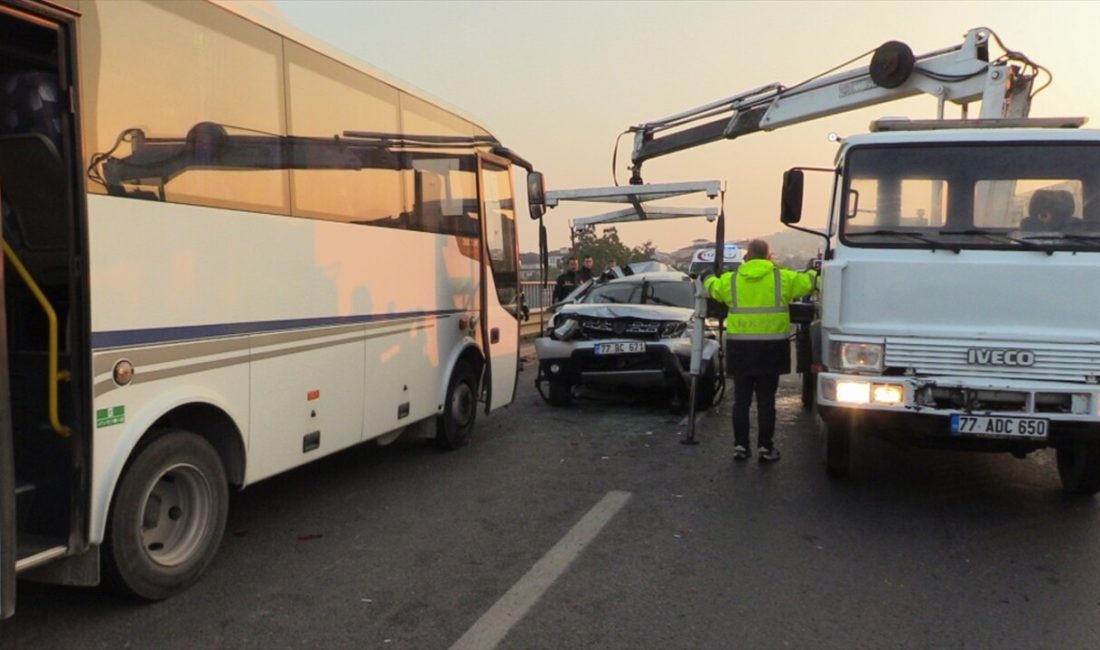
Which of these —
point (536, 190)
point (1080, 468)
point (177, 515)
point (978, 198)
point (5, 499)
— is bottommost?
point (1080, 468)

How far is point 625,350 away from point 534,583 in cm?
482

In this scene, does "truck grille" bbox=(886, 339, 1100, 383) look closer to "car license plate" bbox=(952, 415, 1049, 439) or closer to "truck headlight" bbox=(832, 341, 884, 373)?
"truck headlight" bbox=(832, 341, 884, 373)

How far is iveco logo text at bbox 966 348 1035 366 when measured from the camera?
5.11 m

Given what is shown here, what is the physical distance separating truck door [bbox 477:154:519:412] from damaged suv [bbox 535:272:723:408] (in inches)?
33.0

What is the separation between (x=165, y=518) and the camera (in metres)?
4.21

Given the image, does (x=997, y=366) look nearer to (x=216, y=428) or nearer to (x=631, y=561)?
(x=631, y=561)

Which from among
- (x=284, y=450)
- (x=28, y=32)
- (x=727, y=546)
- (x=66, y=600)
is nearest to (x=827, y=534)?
(x=727, y=546)

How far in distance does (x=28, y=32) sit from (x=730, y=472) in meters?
5.51

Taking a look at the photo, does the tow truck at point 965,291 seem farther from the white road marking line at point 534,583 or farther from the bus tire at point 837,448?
the white road marking line at point 534,583

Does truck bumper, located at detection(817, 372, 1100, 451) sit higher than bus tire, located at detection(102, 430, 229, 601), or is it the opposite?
truck bumper, located at detection(817, 372, 1100, 451)

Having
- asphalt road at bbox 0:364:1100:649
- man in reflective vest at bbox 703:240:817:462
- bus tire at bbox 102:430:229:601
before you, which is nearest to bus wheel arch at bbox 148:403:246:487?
bus tire at bbox 102:430:229:601

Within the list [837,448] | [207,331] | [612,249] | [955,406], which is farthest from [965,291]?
[612,249]

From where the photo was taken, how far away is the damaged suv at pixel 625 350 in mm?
8891

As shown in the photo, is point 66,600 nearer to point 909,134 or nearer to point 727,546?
point 727,546
